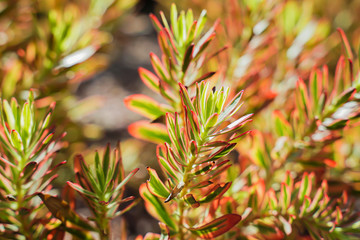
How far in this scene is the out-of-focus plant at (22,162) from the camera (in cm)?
41

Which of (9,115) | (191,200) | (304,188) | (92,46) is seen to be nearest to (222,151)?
(191,200)

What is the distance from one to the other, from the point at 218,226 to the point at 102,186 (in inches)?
6.3

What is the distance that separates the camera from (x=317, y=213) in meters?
0.48

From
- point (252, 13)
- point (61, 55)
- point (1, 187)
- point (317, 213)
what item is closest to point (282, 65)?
point (252, 13)

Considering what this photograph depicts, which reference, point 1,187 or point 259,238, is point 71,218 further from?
point 259,238

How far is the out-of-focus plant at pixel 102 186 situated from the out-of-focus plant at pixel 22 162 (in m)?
0.04

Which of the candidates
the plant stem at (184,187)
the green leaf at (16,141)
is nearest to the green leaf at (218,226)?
the plant stem at (184,187)

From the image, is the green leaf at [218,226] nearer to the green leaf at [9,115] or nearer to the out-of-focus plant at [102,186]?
the out-of-focus plant at [102,186]

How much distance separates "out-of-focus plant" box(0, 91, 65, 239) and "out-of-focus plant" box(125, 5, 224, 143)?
13cm

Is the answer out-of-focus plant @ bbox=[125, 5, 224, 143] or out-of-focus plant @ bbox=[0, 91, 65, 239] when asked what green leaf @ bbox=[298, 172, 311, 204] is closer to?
out-of-focus plant @ bbox=[125, 5, 224, 143]

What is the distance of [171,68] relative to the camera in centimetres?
47

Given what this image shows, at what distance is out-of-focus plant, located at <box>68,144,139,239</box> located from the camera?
42cm

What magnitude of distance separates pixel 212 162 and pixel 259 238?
177mm

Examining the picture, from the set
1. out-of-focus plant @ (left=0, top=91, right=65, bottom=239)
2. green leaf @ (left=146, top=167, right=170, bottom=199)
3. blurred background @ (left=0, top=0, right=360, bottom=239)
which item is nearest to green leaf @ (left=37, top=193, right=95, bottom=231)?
out-of-focus plant @ (left=0, top=91, right=65, bottom=239)
